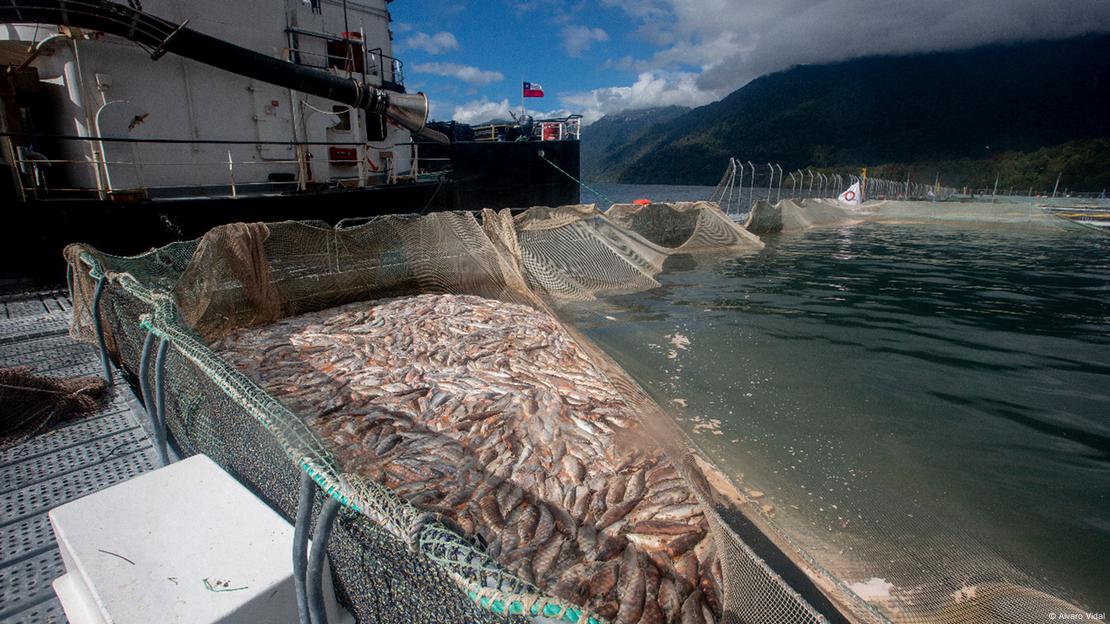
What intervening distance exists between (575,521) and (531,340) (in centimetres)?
418

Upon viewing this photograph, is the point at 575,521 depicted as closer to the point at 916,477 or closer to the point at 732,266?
the point at 916,477

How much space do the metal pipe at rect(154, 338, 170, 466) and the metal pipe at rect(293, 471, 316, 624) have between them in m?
2.07

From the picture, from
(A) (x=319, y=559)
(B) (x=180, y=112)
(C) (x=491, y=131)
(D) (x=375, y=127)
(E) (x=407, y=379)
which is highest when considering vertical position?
(C) (x=491, y=131)

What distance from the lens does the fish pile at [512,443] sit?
3977 mm

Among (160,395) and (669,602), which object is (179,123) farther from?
(669,602)

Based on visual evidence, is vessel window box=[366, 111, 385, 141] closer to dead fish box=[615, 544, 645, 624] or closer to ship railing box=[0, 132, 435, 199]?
ship railing box=[0, 132, 435, 199]

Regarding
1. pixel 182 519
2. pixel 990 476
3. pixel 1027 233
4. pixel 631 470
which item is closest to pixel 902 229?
pixel 1027 233

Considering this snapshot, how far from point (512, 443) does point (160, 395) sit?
330 cm

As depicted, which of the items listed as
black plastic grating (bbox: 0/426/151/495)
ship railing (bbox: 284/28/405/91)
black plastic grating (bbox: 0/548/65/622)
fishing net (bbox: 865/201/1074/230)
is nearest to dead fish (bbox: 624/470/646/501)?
black plastic grating (bbox: 0/548/65/622)

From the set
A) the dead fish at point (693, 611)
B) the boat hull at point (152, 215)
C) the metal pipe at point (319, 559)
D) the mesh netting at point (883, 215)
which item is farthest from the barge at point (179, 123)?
the mesh netting at point (883, 215)

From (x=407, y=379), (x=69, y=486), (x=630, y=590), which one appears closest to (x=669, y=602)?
(x=630, y=590)

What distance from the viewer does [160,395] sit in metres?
3.29

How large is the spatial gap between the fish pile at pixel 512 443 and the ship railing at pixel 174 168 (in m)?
5.74

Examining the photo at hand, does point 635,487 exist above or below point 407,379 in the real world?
below
